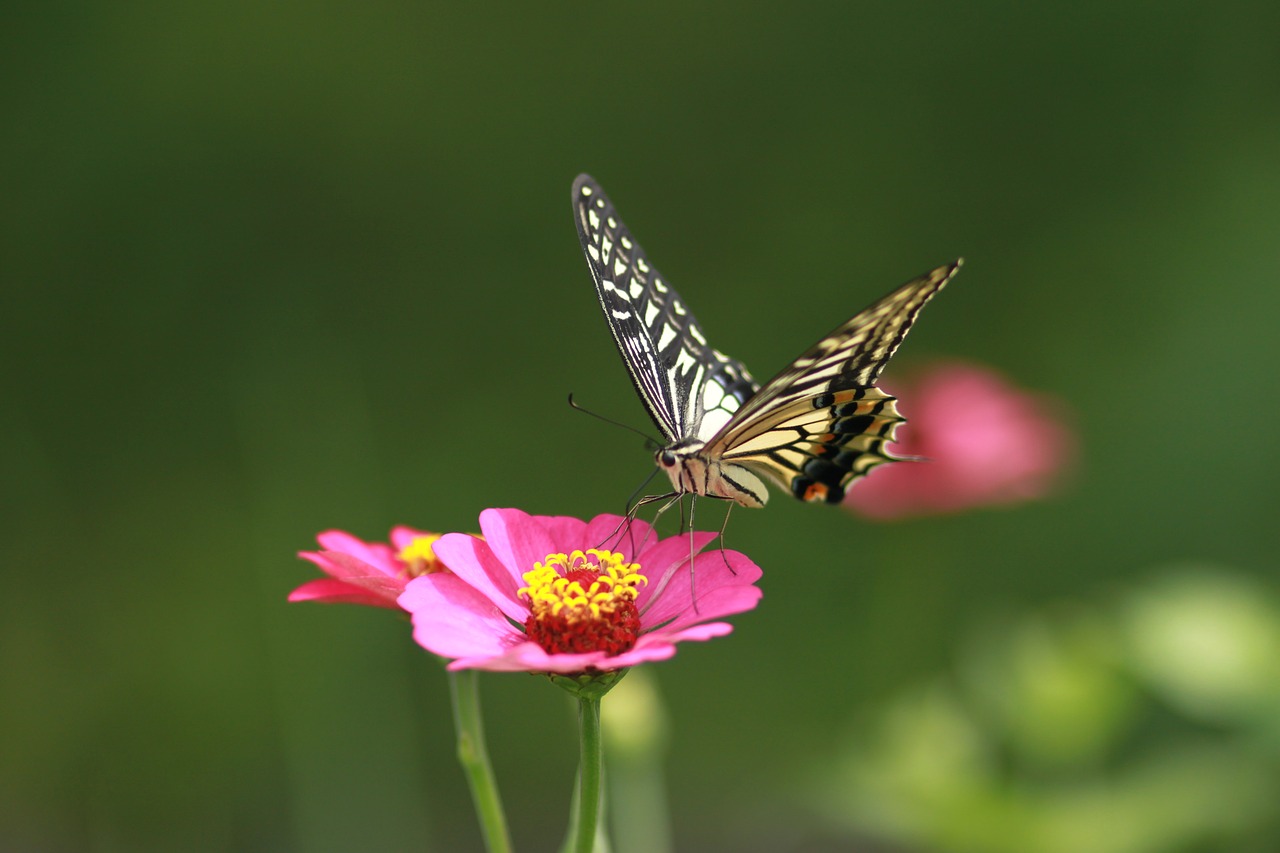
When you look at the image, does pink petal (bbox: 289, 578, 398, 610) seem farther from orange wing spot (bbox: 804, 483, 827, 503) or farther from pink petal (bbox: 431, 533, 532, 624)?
orange wing spot (bbox: 804, 483, 827, 503)

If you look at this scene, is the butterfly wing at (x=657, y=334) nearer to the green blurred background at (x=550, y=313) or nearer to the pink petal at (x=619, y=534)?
the pink petal at (x=619, y=534)

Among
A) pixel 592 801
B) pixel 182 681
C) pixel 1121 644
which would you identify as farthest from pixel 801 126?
pixel 592 801

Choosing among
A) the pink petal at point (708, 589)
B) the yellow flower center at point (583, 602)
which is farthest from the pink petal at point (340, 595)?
the pink petal at point (708, 589)

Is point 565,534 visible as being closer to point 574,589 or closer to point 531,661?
point 574,589

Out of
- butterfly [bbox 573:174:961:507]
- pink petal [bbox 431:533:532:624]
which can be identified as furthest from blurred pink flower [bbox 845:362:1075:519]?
pink petal [bbox 431:533:532:624]

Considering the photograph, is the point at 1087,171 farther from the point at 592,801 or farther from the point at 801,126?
the point at 592,801

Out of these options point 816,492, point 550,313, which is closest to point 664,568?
point 816,492
